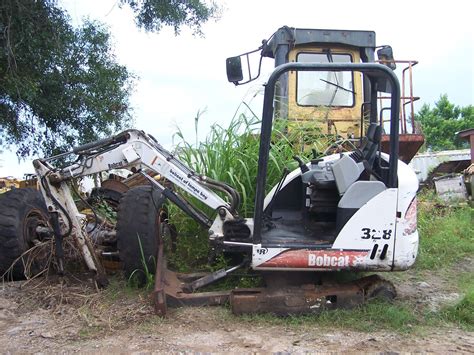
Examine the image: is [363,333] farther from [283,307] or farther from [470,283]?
[470,283]

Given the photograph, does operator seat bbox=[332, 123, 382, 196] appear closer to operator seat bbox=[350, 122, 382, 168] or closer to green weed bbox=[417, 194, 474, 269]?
operator seat bbox=[350, 122, 382, 168]

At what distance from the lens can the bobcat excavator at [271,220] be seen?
13.5 ft

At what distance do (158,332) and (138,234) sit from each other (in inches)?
43.8

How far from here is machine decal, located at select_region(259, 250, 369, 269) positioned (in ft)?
13.6

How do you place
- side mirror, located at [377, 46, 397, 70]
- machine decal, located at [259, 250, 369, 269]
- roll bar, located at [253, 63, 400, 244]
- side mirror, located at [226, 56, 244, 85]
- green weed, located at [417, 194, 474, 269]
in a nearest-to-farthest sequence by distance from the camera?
roll bar, located at [253, 63, 400, 244] → machine decal, located at [259, 250, 369, 269] → side mirror, located at [226, 56, 244, 85] → green weed, located at [417, 194, 474, 269] → side mirror, located at [377, 46, 397, 70]

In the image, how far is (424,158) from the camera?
20609 millimetres

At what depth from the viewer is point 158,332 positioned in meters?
3.84

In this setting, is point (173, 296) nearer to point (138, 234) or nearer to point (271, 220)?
point (138, 234)

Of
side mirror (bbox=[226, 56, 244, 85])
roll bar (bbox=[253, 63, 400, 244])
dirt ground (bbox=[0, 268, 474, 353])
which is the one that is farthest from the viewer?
side mirror (bbox=[226, 56, 244, 85])

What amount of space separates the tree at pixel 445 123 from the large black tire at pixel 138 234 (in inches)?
1137

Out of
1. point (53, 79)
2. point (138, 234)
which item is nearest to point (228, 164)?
point (138, 234)

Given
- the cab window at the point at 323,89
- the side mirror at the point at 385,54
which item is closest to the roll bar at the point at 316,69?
the cab window at the point at 323,89

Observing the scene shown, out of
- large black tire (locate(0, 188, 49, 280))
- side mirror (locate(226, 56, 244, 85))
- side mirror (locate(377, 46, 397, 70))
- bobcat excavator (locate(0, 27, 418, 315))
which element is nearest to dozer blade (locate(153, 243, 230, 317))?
bobcat excavator (locate(0, 27, 418, 315))

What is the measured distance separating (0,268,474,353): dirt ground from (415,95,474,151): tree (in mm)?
29222
